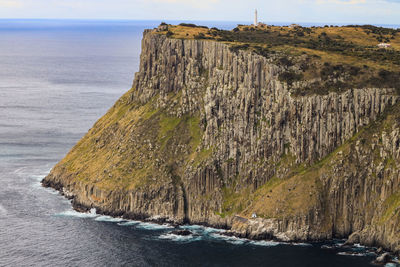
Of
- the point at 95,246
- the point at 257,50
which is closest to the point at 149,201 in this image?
Answer: the point at 95,246

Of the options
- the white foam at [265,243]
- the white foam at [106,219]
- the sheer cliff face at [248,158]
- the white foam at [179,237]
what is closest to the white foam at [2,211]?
the sheer cliff face at [248,158]

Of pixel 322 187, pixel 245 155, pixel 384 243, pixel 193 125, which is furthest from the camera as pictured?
pixel 193 125

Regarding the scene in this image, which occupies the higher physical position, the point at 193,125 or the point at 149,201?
the point at 193,125

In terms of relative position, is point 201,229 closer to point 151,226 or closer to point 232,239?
point 232,239

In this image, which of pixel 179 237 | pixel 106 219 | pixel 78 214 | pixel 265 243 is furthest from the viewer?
pixel 78 214

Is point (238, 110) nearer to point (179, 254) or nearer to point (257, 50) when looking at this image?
point (257, 50)

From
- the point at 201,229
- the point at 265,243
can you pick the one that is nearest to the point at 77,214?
the point at 201,229

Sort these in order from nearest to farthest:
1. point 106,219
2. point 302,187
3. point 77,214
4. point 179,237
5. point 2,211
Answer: point 179,237 → point 302,187 → point 106,219 → point 77,214 → point 2,211

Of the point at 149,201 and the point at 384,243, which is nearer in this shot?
the point at 384,243

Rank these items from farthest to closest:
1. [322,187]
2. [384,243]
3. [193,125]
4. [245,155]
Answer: [193,125], [245,155], [322,187], [384,243]
